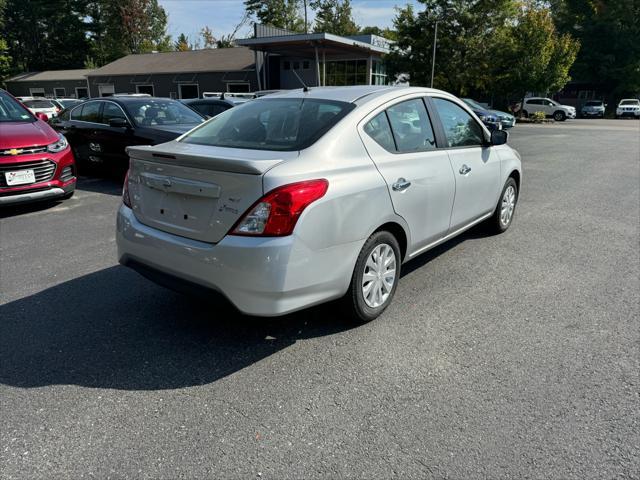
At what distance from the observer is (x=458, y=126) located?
456 centimetres

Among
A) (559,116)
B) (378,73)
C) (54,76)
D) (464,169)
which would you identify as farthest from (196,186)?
(54,76)

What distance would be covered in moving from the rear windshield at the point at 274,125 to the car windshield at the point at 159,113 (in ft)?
17.5

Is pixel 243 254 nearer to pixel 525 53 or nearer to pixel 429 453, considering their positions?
pixel 429 453

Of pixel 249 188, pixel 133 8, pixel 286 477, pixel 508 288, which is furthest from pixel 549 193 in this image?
pixel 133 8

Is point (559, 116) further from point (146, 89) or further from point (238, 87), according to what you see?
point (146, 89)

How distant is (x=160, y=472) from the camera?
2.18 metres

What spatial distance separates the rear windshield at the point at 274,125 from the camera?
131 inches

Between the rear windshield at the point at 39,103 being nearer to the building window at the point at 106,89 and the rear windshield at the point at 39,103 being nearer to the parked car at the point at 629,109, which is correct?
the building window at the point at 106,89

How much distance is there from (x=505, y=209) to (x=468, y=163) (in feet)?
4.90

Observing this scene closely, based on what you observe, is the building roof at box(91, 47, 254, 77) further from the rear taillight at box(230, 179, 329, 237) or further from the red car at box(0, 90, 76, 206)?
the rear taillight at box(230, 179, 329, 237)

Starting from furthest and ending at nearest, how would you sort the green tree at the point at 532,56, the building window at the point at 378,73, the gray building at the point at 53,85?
1. the gray building at the point at 53,85
2. the building window at the point at 378,73
3. the green tree at the point at 532,56

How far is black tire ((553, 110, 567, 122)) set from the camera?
115 feet

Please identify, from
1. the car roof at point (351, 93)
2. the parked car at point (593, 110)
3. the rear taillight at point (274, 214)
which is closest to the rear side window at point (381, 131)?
the car roof at point (351, 93)

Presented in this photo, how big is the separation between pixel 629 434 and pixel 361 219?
6.15 feet
